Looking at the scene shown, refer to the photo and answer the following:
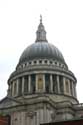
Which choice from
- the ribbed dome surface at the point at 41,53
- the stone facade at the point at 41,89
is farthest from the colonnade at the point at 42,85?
the ribbed dome surface at the point at 41,53

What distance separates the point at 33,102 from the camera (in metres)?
50.5

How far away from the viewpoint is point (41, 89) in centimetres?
5969

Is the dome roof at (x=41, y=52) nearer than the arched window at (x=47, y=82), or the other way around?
the arched window at (x=47, y=82)

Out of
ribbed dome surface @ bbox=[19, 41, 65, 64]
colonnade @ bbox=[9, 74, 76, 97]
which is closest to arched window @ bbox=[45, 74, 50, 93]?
colonnade @ bbox=[9, 74, 76, 97]

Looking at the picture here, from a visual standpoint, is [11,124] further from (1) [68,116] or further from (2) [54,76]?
(2) [54,76]

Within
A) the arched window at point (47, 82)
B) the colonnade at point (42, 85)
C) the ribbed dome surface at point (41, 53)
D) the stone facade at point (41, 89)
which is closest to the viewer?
the stone facade at point (41, 89)

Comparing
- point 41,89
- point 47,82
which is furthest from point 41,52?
point 41,89

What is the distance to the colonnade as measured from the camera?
60375mm

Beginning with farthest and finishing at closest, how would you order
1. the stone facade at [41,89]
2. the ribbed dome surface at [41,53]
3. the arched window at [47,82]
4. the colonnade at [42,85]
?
the ribbed dome surface at [41,53], the arched window at [47,82], the colonnade at [42,85], the stone facade at [41,89]

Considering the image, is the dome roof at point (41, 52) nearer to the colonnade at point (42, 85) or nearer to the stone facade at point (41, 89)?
the stone facade at point (41, 89)

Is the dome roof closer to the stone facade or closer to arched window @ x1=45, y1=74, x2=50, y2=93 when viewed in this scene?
the stone facade

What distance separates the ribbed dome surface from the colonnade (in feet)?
18.8

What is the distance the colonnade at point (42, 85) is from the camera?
198 feet

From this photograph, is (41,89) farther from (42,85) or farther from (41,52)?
(41,52)
